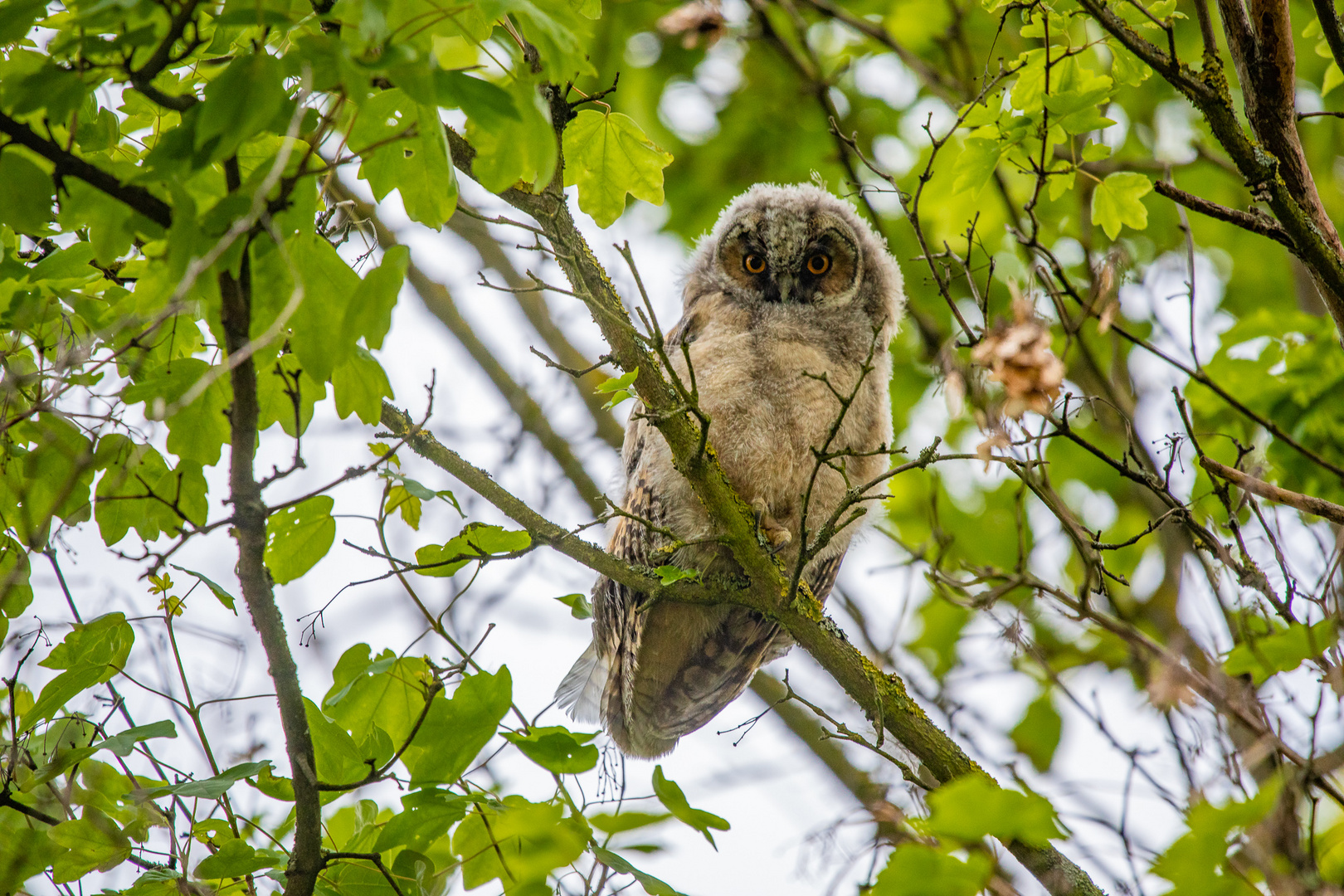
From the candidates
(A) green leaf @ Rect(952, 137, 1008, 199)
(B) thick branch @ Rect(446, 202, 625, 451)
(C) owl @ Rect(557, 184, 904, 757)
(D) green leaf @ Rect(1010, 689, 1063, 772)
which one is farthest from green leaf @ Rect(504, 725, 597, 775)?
(D) green leaf @ Rect(1010, 689, 1063, 772)

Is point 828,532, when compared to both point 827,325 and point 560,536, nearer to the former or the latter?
point 560,536

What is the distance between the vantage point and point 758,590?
137 inches

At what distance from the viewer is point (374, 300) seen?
1629 millimetres

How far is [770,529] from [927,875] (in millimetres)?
2316

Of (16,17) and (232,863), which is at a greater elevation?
(16,17)

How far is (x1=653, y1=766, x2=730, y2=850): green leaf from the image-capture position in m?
1.90

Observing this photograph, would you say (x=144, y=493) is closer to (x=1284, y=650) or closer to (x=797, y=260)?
(x=1284, y=650)

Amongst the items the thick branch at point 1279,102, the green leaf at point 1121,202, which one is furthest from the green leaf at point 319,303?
the thick branch at point 1279,102

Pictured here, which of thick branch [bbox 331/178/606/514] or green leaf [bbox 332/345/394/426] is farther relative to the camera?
thick branch [bbox 331/178/606/514]

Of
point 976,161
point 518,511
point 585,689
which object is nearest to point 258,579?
point 518,511

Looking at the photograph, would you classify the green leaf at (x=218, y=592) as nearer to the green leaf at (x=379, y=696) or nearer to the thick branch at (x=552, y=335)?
the green leaf at (x=379, y=696)

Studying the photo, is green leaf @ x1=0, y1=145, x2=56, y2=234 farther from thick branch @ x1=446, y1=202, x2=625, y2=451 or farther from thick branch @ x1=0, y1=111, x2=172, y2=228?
thick branch @ x1=446, y1=202, x2=625, y2=451

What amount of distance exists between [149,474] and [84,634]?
0.40 metres

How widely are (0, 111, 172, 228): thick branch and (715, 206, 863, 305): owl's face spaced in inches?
124
